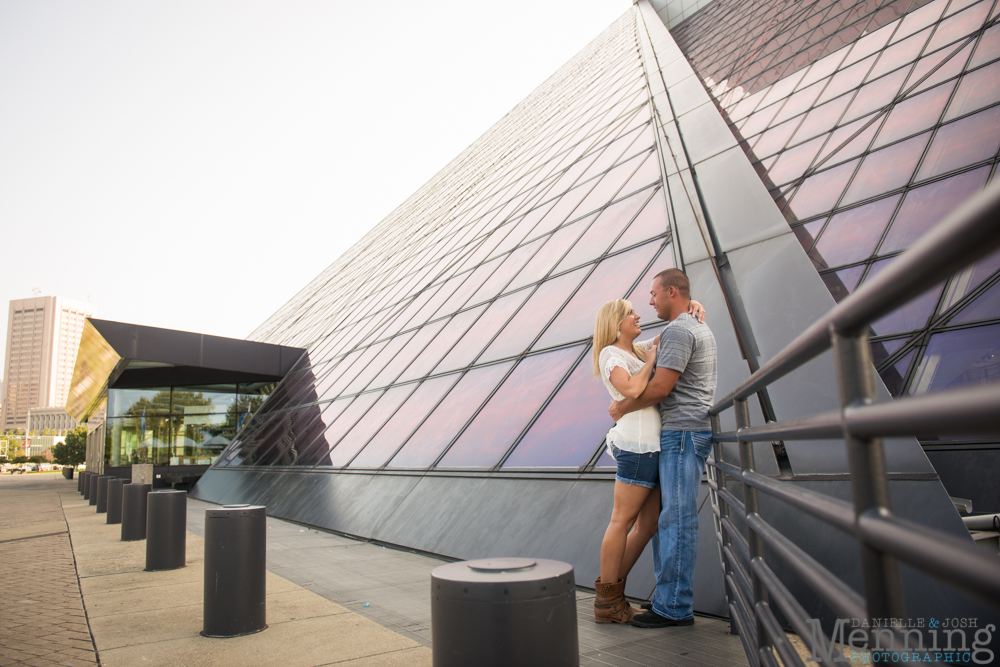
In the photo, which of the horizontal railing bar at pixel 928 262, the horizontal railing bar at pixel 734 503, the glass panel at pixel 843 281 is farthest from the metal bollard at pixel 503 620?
the glass panel at pixel 843 281

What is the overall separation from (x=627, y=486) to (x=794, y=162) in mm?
7351

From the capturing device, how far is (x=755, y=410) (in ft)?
14.6

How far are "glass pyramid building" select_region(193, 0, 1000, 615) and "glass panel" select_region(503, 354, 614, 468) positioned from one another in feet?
0.10

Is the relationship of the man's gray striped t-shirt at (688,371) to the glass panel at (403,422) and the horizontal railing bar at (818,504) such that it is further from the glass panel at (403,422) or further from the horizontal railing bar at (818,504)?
the glass panel at (403,422)

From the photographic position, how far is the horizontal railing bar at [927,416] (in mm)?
774

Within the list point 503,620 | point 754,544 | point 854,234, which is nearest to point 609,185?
point 854,234

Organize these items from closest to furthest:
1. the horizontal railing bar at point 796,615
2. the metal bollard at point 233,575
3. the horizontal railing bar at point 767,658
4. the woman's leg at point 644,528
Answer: the horizontal railing bar at point 796,615, the horizontal railing bar at point 767,658, the woman's leg at point 644,528, the metal bollard at point 233,575

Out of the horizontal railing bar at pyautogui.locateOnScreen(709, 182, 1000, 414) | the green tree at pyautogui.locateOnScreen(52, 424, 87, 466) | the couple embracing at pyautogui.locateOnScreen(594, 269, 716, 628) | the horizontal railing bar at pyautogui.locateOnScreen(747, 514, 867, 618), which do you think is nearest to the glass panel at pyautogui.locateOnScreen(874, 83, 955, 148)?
the couple embracing at pyautogui.locateOnScreen(594, 269, 716, 628)

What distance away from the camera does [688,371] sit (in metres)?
4.02

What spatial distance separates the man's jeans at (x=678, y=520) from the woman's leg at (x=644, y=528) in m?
0.13

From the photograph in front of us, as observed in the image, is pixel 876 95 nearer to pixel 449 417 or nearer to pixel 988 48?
pixel 988 48

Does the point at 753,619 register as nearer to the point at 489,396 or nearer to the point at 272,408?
the point at 489,396

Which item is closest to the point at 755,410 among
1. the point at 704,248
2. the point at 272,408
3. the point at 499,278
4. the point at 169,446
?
the point at 704,248

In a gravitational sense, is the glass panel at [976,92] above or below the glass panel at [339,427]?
above
